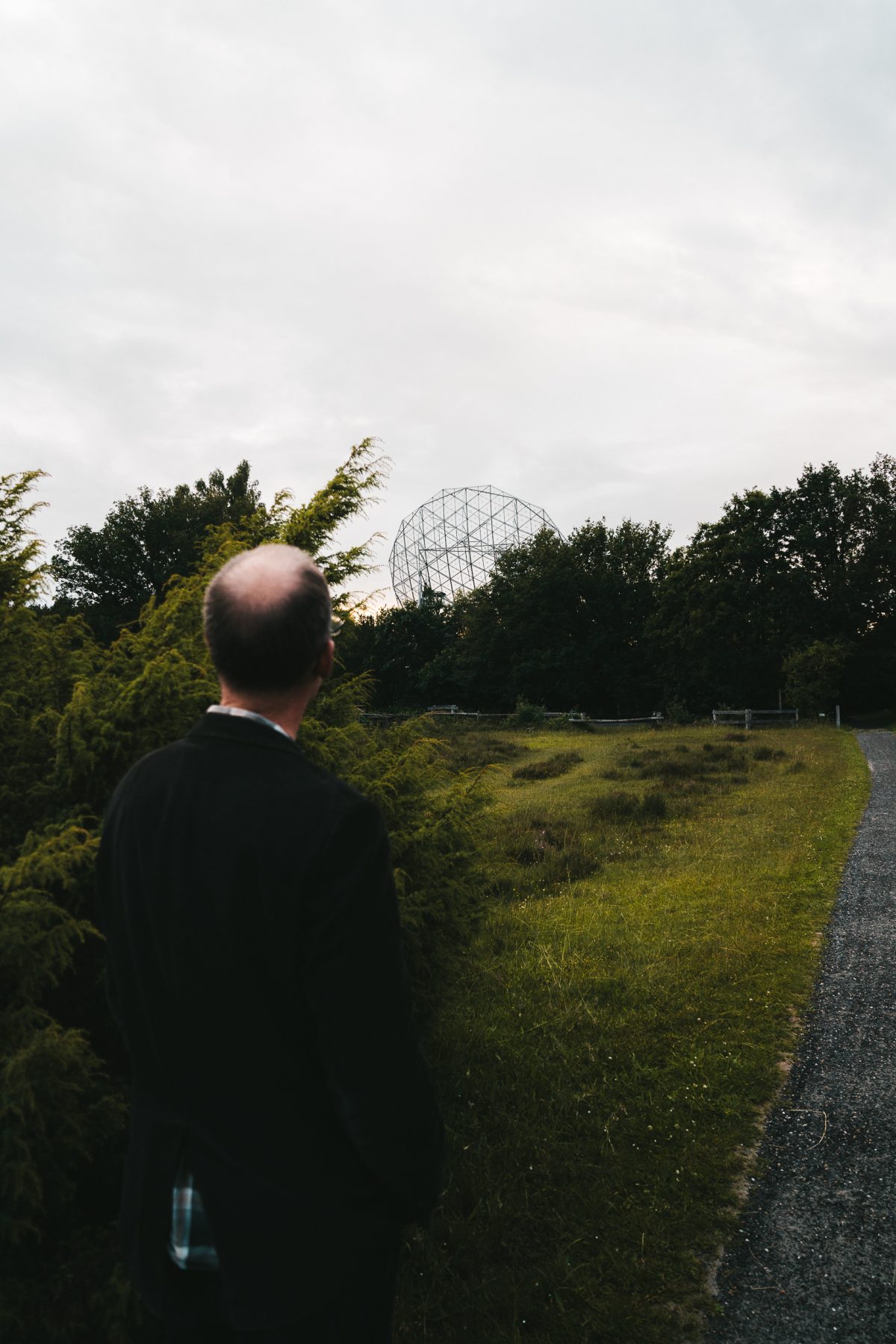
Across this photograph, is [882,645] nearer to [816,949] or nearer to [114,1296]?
[816,949]

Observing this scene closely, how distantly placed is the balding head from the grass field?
297 cm

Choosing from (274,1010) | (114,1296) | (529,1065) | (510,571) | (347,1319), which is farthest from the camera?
(510,571)

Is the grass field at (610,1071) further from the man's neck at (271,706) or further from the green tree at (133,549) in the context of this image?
the green tree at (133,549)

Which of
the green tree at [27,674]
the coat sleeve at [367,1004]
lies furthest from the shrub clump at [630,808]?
the coat sleeve at [367,1004]

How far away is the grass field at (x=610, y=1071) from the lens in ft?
11.1

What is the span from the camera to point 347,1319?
69.0 inches

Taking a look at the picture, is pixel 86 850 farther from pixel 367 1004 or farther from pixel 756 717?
pixel 756 717

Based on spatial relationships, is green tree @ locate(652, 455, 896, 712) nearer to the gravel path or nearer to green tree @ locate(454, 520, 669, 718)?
green tree @ locate(454, 520, 669, 718)

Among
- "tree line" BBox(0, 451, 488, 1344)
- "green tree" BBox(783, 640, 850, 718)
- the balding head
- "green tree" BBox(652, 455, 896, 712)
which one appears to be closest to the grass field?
"tree line" BBox(0, 451, 488, 1344)

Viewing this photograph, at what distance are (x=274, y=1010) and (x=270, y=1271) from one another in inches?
21.8

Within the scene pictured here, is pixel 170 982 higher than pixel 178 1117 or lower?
higher

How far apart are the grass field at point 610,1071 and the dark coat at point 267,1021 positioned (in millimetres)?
2054

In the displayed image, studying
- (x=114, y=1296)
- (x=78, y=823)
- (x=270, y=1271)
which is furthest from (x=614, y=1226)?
(x=78, y=823)

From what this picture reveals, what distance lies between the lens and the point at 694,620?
46.5 metres
